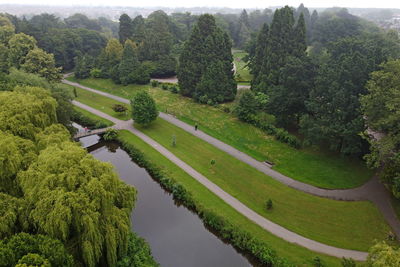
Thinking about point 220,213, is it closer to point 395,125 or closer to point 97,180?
point 97,180

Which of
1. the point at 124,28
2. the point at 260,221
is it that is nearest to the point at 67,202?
the point at 260,221

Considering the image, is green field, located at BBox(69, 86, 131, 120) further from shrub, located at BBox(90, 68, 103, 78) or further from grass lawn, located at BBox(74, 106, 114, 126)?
shrub, located at BBox(90, 68, 103, 78)

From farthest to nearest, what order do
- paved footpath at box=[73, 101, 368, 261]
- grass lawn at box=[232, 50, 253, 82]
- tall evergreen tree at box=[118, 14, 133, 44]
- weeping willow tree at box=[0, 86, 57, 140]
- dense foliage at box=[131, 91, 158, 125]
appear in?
tall evergreen tree at box=[118, 14, 133, 44] < grass lawn at box=[232, 50, 253, 82] < dense foliage at box=[131, 91, 158, 125] < weeping willow tree at box=[0, 86, 57, 140] < paved footpath at box=[73, 101, 368, 261]

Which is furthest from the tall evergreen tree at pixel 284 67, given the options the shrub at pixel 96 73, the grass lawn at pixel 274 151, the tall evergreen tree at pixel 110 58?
the shrub at pixel 96 73

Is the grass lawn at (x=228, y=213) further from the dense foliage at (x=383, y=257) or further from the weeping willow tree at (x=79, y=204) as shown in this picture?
the weeping willow tree at (x=79, y=204)

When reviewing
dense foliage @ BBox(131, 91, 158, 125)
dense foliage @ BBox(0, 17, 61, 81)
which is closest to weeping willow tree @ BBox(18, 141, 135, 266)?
dense foliage @ BBox(131, 91, 158, 125)
